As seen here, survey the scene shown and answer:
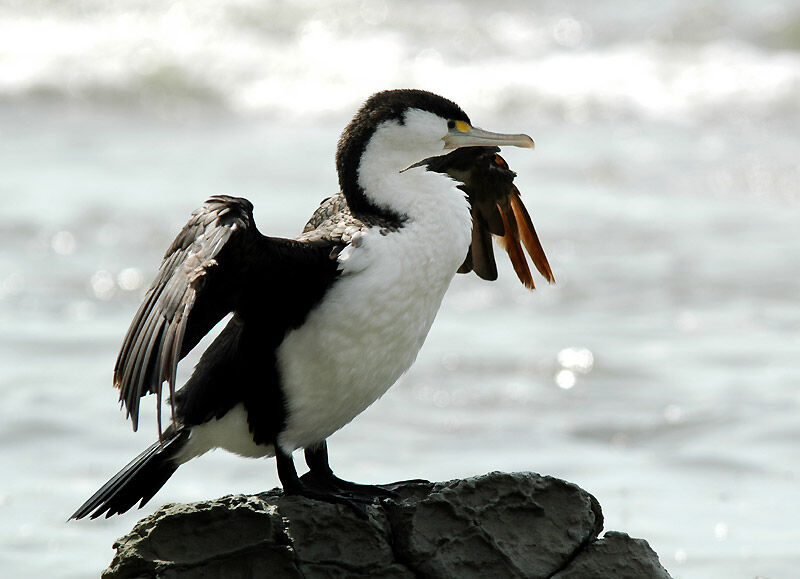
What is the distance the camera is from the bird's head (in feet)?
15.4

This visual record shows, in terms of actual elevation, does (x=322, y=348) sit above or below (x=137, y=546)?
above

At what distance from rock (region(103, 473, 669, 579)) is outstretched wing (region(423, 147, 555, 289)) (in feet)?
4.48

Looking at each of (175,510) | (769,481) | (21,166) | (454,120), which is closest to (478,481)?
(175,510)

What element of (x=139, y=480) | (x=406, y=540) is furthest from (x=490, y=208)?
(x=139, y=480)

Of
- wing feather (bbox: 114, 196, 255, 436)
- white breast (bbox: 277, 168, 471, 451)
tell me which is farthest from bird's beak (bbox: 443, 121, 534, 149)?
wing feather (bbox: 114, 196, 255, 436)

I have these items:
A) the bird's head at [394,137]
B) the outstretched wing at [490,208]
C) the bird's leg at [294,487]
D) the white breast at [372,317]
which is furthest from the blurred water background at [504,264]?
the bird's head at [394,137]

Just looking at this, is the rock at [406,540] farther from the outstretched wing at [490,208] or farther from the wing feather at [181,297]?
the outstretched wing at [490,208]

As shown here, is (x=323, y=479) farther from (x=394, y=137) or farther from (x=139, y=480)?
(x=394, y=137)

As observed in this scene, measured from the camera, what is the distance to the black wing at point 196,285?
13.1 feet

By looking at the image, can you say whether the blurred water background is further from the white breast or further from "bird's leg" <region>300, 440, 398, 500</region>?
the white breast

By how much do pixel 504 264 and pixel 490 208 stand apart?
5403 mm

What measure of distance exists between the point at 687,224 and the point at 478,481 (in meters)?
7.76

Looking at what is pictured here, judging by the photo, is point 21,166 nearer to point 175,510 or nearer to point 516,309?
point 516,309

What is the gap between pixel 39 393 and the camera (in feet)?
26.4
